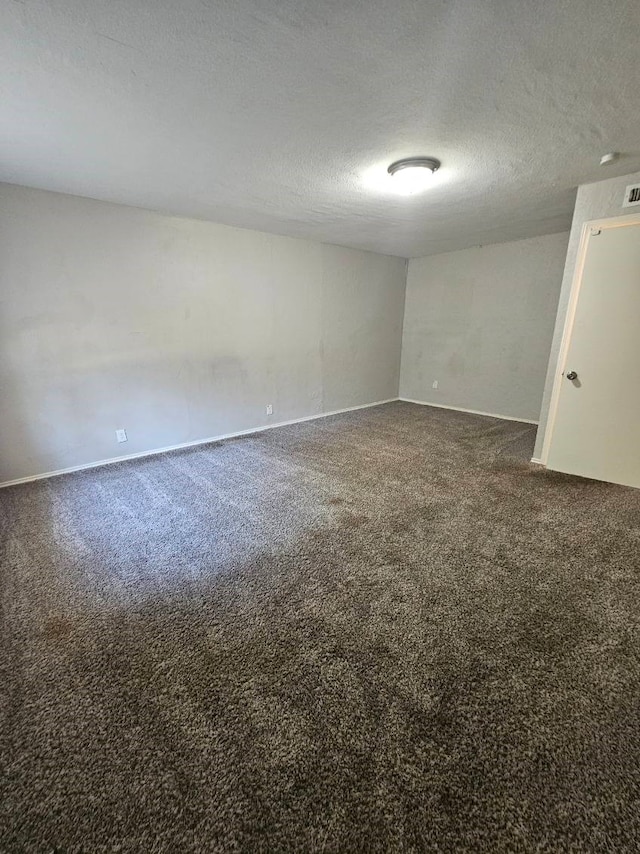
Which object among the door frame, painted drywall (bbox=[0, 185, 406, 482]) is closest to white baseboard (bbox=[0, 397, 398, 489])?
painted drywall (bbox=[0, 185, 406, 482])

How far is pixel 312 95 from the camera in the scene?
5.62 ft

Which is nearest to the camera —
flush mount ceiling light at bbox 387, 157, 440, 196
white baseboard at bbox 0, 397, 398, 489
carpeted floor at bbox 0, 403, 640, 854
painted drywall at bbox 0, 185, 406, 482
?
carpeted floor at bbox 0, 403, 640, 854

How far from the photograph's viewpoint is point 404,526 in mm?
2492

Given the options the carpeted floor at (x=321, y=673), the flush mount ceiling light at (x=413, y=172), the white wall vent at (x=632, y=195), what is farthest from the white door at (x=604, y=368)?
the flush mount ceiling light at (x=413, y=172)

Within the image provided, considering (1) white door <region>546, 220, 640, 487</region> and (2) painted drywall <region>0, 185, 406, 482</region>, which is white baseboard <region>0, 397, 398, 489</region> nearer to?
(2) painted drywall <region>0, 185, 406, 482</region>

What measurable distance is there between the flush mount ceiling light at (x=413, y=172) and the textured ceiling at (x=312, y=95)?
0.08 m

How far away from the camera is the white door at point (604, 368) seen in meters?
2.83

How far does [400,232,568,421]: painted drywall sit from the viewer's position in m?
4.66

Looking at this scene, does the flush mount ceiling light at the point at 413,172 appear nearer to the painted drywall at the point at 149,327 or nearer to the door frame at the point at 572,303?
the door frame at the point at 572,303

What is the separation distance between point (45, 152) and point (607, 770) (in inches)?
160

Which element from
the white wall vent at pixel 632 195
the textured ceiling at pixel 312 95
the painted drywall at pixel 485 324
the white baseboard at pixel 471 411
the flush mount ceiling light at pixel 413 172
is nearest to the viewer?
the textured ceiling at pixel 312 95

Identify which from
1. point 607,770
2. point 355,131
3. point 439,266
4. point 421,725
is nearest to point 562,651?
point 607,770

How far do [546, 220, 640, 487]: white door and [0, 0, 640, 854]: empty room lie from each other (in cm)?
2

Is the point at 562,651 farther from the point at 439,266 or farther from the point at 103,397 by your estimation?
the point at 439,266
